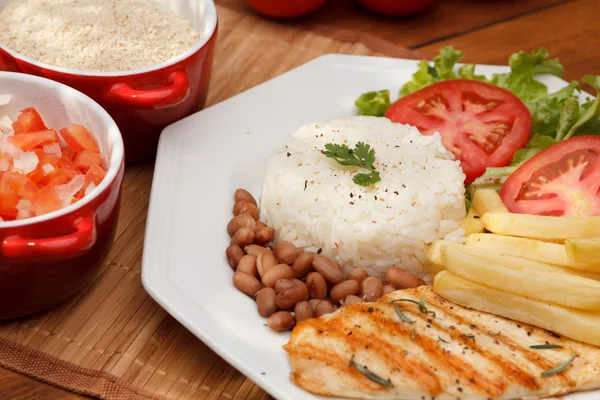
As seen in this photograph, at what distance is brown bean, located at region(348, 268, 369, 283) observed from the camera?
3.45 m

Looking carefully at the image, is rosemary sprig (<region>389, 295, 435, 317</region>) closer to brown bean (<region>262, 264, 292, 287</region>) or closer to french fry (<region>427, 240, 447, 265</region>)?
french fry (<region>427, 240, 447, 265</region>)

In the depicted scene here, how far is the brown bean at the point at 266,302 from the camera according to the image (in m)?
3.18

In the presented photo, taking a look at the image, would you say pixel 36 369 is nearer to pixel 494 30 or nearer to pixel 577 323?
pixel 577 323

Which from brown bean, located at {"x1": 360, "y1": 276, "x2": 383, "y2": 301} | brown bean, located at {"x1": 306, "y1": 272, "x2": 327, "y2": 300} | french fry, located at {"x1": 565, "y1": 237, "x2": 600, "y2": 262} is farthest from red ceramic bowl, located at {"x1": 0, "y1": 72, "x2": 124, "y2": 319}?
french fry, located at {"x1": 565, "y1": 237, "x2": 600, "y2": 262}

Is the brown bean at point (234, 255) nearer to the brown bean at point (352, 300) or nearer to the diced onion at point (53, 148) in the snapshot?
the brown bean at point (352, 300)

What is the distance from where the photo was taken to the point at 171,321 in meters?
3.37

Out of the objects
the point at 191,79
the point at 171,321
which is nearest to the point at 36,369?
the point at 171,321

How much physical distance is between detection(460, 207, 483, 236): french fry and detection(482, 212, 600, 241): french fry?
0.16 m

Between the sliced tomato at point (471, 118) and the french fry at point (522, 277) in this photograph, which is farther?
the sliced tomato at point (471, 118)

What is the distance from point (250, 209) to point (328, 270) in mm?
521

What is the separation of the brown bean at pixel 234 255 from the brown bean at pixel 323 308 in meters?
0.42

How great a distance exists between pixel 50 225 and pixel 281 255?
1029 mm

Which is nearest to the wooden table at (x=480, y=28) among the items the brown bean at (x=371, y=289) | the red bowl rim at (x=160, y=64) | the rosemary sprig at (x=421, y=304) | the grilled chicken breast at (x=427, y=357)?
the red bowl rim at (x=160, y=64)

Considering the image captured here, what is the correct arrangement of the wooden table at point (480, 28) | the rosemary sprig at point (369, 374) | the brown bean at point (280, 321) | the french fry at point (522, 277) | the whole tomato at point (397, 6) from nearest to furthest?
the rosemary sprig at point (369, 374)
the french fry at point (522, 277)
the brown bean at point (280, 321)
the wooden table at point (480, 28)
the whole tomato at point (397, 6)
